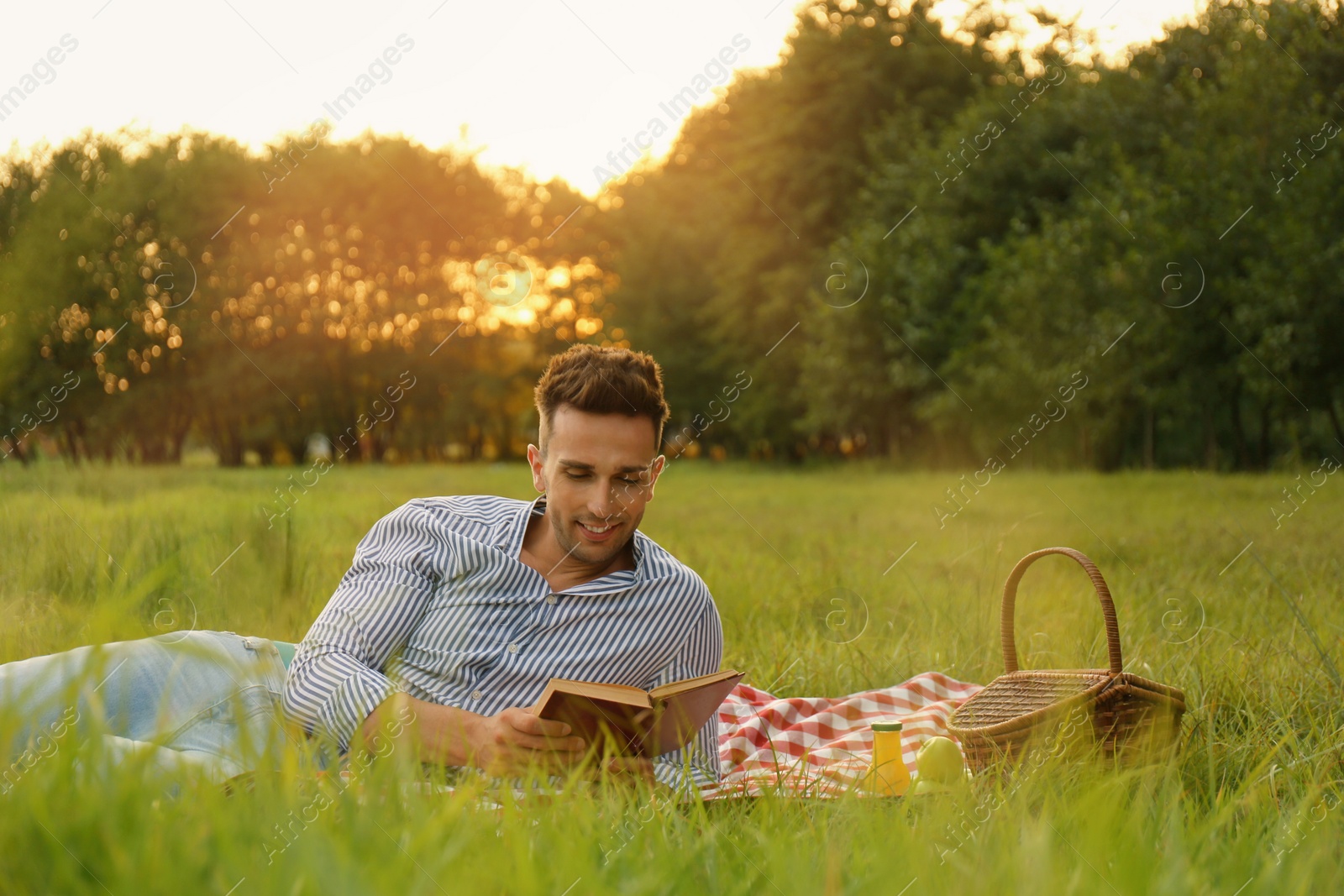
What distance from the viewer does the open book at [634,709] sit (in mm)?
2555

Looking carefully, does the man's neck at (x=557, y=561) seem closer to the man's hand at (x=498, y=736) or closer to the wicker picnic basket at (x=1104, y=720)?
the man's hand at (x=498, y=736)

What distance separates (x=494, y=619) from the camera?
11.1ft

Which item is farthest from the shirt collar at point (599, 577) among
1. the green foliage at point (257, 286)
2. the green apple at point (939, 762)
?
the green foliage at point (257, 286)

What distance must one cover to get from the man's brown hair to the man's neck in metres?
0.29

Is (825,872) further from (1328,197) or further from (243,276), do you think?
(243,276)

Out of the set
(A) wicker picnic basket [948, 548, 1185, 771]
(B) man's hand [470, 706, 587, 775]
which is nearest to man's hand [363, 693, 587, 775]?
(B) man's hand [470, 706, 587, 775]

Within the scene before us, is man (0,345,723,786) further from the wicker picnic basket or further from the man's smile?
the wicker picnic basket

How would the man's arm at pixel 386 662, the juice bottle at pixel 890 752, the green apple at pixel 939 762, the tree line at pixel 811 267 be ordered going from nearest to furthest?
the man's arm at pixel 386 662, the juice bottle at pixel 890 752, the green apple at pixel 939 762, the tree line at pixel 811 267

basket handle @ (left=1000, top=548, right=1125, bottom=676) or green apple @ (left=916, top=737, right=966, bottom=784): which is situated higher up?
basket handle @ (left=1000, top=548, right=1125, bottom=676)

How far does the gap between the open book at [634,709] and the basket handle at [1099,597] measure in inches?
47.4

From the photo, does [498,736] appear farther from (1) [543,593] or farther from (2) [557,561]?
(2) [557,561]

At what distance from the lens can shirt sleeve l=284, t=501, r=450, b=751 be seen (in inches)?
115

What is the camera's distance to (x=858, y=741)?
405 cm

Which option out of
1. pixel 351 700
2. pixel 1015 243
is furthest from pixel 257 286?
pixel 351 700
